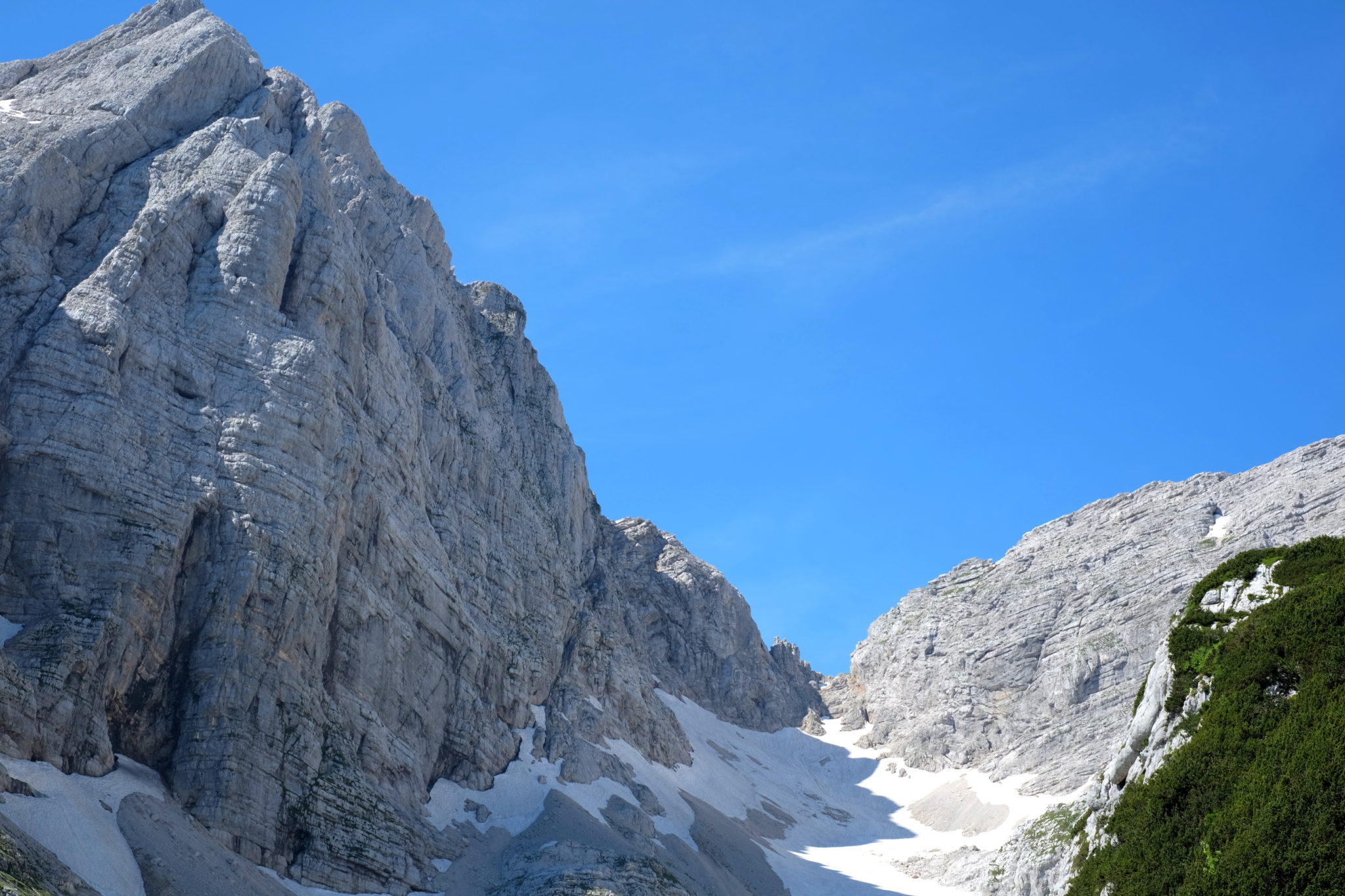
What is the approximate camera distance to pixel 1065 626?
524 ft

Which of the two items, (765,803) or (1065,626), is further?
(1065,626)

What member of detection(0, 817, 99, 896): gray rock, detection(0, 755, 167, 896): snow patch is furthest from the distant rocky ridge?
detection(0, 817, 99, 896): gray rock

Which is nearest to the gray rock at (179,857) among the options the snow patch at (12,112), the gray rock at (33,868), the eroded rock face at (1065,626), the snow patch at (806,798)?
the gray rock at (33,868)

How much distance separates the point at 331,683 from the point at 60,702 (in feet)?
59.7

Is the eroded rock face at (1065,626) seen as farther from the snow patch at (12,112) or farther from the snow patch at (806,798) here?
the snow patch at (12,112)

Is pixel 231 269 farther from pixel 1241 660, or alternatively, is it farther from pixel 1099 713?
pixel 1099 713

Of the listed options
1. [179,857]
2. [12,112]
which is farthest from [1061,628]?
[12,112]

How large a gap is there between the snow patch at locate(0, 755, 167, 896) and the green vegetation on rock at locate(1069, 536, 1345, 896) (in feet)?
139

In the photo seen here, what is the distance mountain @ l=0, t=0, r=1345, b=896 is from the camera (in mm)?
62312

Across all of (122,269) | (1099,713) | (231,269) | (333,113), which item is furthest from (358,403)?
(1099,713)

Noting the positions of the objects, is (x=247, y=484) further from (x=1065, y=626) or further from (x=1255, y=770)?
(x=1065, y=626)

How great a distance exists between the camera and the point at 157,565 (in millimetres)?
67188

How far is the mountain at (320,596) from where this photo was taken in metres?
62.3

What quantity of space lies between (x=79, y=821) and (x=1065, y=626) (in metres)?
129
